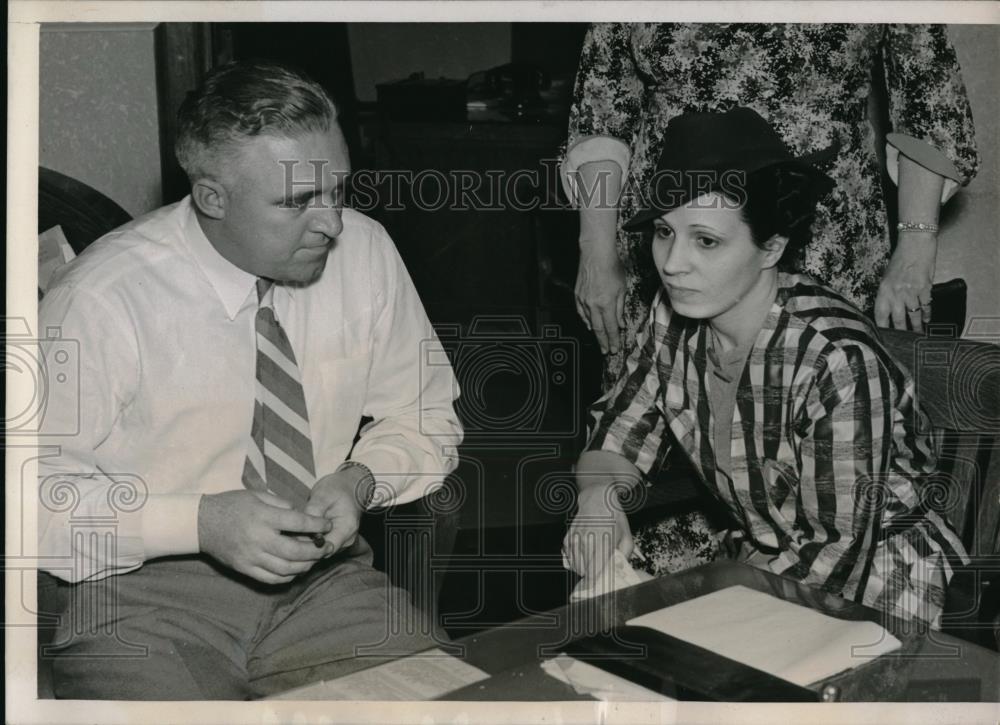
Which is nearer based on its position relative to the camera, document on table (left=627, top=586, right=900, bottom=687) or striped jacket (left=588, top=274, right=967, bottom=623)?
document on table (left=627, top=586, right=900, bottom=687)

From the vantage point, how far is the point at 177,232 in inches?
57.8

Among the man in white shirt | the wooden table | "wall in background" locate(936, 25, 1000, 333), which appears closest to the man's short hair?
the man in white shirt

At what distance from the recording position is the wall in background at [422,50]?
1503 mm

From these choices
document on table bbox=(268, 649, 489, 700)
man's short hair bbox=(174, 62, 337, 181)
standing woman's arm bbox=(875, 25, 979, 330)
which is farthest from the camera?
standing woman's arm bbox=(875, 25, 979, 330)

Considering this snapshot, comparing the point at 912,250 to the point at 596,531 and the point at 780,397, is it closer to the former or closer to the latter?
the point at 780,397

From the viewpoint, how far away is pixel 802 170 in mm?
1525

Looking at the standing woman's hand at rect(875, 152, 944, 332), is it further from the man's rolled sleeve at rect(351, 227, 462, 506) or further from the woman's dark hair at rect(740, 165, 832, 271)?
the man's rolled sleeve at rect(351, 227, 462, 506)

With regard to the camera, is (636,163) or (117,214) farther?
(636,163)

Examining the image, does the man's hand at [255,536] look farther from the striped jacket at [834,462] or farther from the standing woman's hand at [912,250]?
the standing woman's hand at [912,250]

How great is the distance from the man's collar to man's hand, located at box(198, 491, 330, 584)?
0.26 metres

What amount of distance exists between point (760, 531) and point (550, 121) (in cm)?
69

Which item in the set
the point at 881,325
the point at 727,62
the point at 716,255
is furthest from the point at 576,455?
the point at 727,62

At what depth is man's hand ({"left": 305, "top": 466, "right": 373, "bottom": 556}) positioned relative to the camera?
151 centimetres

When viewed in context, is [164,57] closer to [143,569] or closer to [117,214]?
[117,214]
